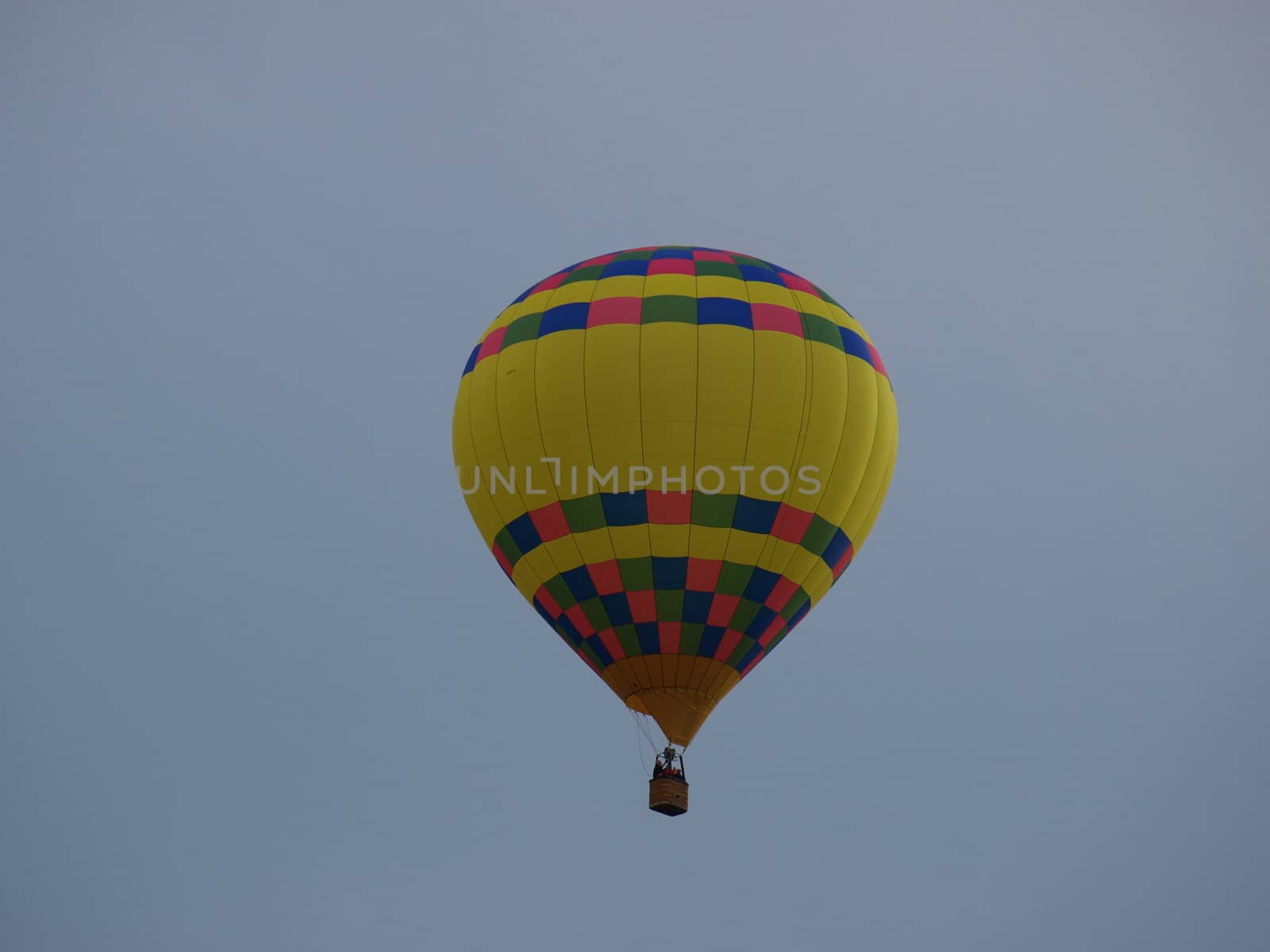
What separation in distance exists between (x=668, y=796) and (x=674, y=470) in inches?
134

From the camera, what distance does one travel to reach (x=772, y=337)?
20.3m

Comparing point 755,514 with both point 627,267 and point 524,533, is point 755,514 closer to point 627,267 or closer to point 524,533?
point 524,533

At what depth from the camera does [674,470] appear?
1983 centimetres

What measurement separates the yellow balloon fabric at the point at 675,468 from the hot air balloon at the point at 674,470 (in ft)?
0.06

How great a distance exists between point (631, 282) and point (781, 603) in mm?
3926

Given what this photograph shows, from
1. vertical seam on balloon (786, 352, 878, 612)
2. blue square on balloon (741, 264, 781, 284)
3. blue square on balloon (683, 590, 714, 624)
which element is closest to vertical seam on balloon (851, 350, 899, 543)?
vertical seam on balloon (786, 352, 878, 612)

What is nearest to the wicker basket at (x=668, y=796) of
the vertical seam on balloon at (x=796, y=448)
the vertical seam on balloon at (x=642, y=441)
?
the vertical seam on balloon at (x=642, y=441)

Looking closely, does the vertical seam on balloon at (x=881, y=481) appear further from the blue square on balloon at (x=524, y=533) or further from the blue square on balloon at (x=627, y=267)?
the blue square on balloon at (x=524, y=533)

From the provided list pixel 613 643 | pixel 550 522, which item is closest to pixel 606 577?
pixel 613 643

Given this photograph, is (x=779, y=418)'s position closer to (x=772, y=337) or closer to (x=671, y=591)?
(x=772, y=337)

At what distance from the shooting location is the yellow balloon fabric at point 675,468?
19891mm

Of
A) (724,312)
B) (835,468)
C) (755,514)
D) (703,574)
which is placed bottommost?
(703,574)

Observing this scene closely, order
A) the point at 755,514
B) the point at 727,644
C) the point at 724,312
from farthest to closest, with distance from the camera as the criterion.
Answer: the point at 724,312, the point at 727,644, the point at 755,514

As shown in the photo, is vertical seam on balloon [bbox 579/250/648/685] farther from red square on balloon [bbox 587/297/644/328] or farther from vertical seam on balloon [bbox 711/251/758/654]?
vertical seam on balloon [bbox 711/251/758/654]
